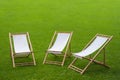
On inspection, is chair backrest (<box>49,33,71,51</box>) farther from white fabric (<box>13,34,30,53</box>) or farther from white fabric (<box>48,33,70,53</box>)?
white fabric (<box>13,34,30,53</box>)

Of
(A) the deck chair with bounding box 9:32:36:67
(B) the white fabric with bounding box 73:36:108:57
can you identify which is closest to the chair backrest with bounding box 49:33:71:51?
(A) the deck chair with bounding box 9:32:36:67

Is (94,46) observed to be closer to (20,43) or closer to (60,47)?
(60,47)

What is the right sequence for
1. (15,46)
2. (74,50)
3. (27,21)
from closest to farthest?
(15,46) < (74,50) < (27,21)

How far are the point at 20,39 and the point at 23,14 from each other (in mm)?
7005

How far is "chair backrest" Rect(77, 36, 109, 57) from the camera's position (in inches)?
320

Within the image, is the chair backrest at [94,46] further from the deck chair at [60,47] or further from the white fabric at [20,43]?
the white fabric at [20,43]

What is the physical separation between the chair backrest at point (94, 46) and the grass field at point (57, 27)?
44cm

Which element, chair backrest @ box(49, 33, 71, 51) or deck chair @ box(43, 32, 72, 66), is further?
chair backrest @ box(49, 33, 71, 51)

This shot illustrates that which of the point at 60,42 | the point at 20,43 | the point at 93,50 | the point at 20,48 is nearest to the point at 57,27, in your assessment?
the point at 60,42

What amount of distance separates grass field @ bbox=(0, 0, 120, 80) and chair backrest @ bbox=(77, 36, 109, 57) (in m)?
0.44

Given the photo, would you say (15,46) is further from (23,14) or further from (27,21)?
(23,14)

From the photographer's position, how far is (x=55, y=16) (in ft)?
50.7

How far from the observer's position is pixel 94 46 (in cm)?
835

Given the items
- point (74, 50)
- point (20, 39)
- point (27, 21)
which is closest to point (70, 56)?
point (74, 50)
